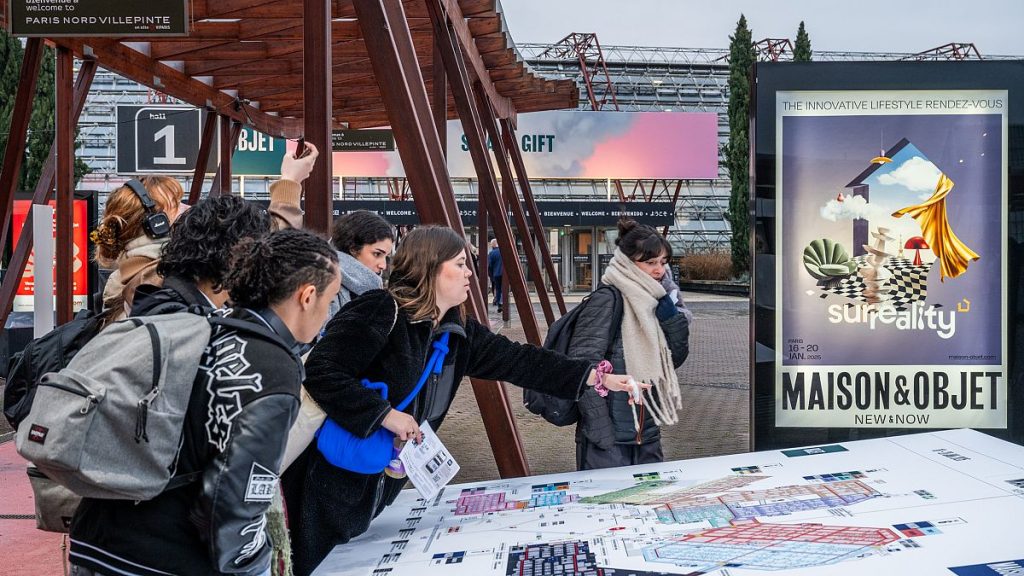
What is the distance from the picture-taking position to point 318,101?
5098 mm

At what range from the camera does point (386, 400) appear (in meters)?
3.26

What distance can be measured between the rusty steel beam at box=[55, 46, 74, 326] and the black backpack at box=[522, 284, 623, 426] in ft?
17.4

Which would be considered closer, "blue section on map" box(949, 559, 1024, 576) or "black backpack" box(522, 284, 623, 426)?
"blue section on map" box(949, 559, 1024, 576)

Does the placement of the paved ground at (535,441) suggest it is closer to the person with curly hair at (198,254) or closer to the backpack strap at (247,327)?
the person with curly hair at (198,254)

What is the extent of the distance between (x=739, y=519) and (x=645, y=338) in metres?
1.84

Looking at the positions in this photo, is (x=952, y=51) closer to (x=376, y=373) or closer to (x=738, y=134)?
(x=738, y=134)

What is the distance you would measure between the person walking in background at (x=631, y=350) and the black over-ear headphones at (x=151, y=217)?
2.40 m

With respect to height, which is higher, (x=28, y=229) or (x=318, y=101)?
(x=318, y=101)

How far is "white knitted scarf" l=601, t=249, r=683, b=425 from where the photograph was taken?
493cm

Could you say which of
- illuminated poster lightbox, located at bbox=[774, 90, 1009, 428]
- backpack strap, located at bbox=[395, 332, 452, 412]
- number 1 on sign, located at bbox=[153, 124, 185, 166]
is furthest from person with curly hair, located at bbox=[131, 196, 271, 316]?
number 1 on sign, located at bbox=[153, 124, 185, 166]

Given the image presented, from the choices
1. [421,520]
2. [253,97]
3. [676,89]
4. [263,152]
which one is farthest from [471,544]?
[676,89]

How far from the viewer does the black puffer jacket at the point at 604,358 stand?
4844 mm

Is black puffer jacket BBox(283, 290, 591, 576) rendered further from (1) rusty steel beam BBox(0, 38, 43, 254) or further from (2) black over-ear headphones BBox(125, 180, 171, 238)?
(1) rusty steel beam BBox(0, 38, 43, 254)

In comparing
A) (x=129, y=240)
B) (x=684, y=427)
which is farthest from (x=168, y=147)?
(x=129, y=240)
